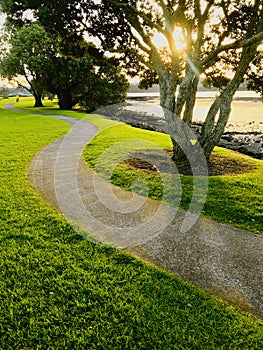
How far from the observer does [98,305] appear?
3236 millimetres

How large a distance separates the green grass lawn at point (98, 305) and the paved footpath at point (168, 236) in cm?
30

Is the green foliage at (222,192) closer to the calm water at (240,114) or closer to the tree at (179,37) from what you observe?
the tree at (179,37)

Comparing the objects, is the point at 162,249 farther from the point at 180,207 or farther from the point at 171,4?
the point at 171,4

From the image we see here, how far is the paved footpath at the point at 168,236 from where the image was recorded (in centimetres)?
371

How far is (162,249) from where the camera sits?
4.39m

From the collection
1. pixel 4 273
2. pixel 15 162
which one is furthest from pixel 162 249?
pixel 15 162

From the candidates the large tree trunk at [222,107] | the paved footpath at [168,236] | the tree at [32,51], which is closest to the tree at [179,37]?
the large tree trunk at [222,107]

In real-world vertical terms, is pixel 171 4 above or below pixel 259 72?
above

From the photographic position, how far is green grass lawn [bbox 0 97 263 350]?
9.24ft

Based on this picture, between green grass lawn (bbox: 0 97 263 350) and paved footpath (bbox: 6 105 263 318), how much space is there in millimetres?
303

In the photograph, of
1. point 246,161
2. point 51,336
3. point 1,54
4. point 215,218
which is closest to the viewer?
point 51,336

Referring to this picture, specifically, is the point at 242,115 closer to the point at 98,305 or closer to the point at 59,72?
the point at 59,72

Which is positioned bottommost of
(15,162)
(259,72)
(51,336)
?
(51,336)

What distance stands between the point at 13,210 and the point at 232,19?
34.2 ft
